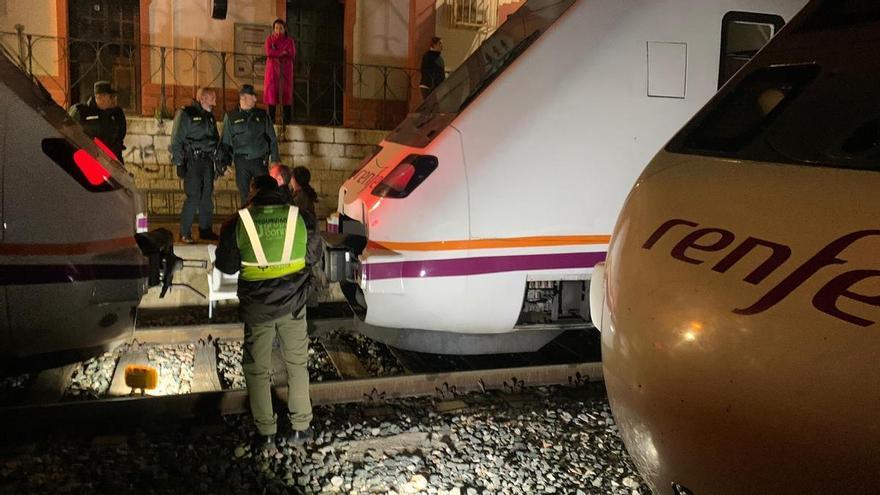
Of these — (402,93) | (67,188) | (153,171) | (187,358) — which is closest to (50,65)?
(153,171)

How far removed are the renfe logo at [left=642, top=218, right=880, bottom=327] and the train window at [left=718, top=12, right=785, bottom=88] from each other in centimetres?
351

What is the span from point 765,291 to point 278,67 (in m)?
10.8

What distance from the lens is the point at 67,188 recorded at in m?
4.38

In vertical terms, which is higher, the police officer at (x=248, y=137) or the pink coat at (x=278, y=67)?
the pink coat at (x=278, y=67)

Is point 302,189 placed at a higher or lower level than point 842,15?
lower

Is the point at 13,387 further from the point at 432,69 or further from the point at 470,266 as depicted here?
the point at 432,69

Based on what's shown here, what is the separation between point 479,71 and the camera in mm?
6078

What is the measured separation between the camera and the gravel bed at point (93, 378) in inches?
211

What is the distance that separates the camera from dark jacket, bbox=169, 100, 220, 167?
26.8 ft

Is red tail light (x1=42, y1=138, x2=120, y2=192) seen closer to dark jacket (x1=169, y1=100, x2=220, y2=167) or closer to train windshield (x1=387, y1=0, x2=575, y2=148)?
train windshield (x1=387, y1=0, x2=575, y2=148)

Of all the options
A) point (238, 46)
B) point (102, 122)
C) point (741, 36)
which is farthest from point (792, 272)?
point (238, 46)

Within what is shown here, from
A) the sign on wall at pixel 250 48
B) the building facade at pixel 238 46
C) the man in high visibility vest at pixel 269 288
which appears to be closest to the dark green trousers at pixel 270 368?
the man in high visibility vest at pixel 269 288

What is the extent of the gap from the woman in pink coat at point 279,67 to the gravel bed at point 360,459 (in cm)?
769

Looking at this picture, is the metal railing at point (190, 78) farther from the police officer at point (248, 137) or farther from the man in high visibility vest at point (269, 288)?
the man in high visibility vest at point (269, 288)
